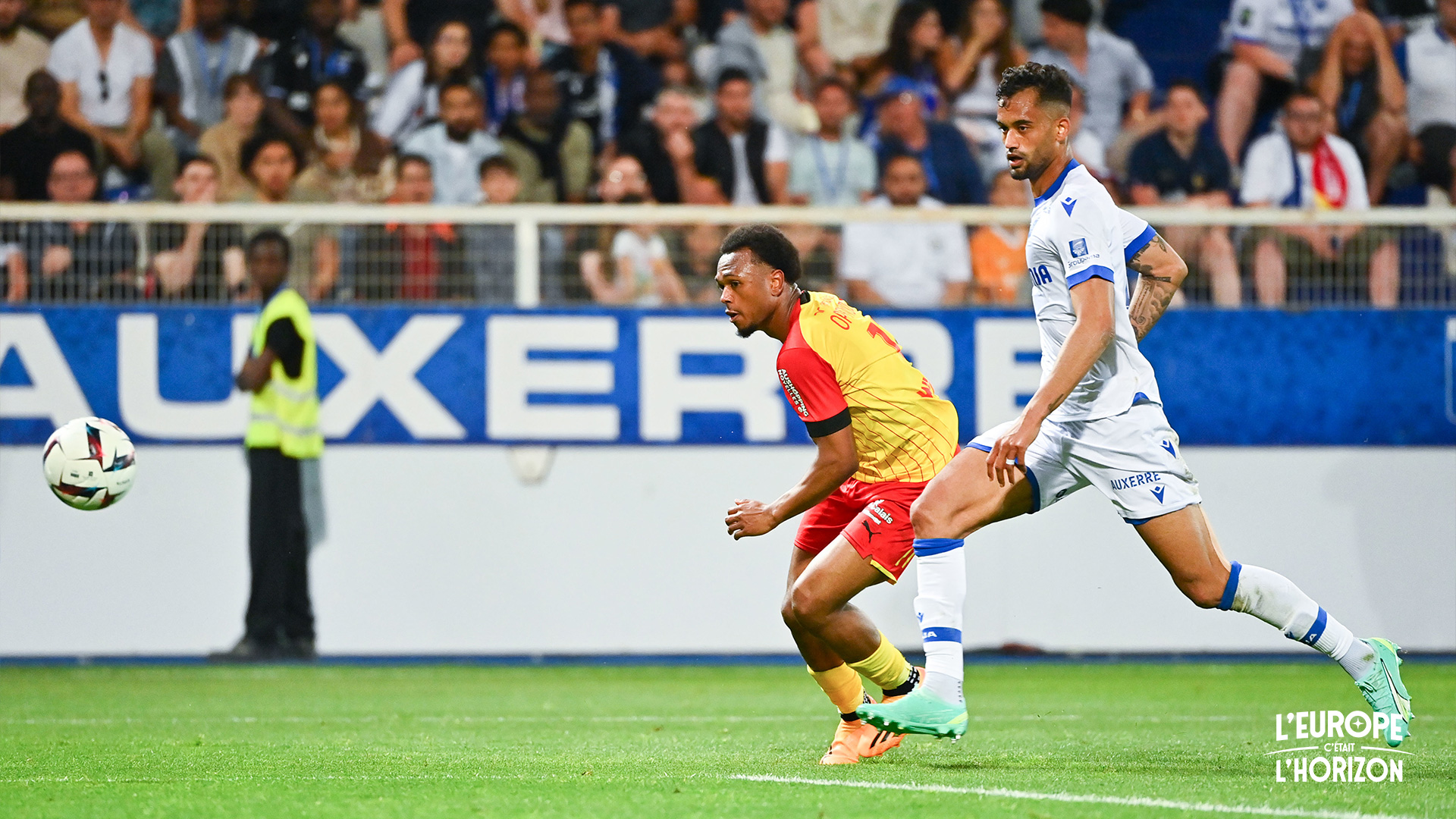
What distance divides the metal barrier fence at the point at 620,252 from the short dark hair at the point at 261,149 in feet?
3.43

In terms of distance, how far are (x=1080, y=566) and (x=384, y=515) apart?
446cm

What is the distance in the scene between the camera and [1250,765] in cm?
575

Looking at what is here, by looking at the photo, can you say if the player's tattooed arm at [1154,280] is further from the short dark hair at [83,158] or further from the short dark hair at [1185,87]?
the short dark hair at [83,158]

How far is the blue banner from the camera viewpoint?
10.9 m

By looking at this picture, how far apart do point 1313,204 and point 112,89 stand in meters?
8.60

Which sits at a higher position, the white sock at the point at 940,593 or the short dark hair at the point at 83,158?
the short dark hair at the point at 83,158

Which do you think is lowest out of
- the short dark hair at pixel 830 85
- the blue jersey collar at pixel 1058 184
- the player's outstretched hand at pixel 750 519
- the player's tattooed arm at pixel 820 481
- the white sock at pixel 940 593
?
the white sock at pixel 940 593

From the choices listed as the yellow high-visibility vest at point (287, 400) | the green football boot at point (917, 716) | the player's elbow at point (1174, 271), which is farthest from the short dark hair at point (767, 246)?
the yellow high-visibility vest at point (287, 400)

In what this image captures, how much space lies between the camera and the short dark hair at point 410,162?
1174 cm

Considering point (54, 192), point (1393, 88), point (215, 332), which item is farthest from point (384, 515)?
point (1393, 88)

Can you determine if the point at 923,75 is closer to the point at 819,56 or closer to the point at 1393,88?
the point at 819,56

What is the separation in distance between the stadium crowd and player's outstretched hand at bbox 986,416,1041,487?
580 cm

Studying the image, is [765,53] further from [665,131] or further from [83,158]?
[83,158]

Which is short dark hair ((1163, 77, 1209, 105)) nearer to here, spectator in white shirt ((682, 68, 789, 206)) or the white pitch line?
spectator in white shirt ((682, 68, 789, 206))
